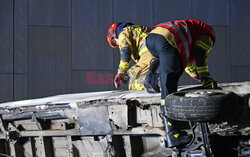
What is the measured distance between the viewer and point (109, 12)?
253 inches

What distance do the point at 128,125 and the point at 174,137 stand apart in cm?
52

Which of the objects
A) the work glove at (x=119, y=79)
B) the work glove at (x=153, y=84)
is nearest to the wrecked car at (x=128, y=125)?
the work glove at (x=153, y=84)

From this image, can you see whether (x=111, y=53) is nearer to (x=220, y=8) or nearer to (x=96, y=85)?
(x=96, y=85)

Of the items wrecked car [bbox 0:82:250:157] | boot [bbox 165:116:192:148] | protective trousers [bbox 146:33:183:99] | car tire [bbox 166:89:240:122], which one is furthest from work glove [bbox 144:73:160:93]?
car tire [bbox 166:89:240:122]

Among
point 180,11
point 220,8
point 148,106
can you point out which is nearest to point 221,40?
point 220,8

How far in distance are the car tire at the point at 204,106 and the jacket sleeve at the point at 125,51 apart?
1656 mm

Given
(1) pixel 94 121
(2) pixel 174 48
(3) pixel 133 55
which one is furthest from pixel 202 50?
(1) pixel 94 121

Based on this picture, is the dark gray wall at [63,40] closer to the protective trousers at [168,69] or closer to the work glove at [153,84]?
the work glove at [153,84]

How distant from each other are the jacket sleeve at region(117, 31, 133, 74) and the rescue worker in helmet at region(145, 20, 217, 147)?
773 millimetres

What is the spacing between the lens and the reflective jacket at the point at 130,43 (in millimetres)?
3414

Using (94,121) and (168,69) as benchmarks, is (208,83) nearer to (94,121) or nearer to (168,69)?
(168,69)

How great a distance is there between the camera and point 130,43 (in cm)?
350

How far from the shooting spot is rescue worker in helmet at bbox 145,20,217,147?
2123 millimetres

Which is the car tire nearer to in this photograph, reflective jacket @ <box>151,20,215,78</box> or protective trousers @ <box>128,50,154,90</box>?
reflective jacket @ <box>151,20,215,78</box>
